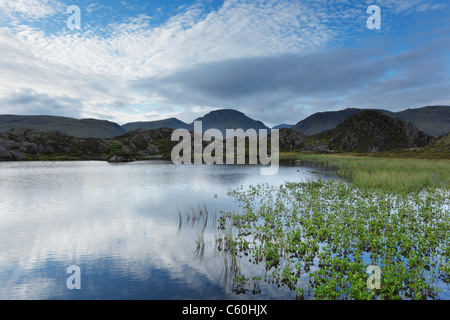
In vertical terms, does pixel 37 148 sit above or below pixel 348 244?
above

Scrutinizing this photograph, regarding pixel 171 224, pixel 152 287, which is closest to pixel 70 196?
pixel 171 224

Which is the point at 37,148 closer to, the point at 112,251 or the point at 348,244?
the point at 112,251

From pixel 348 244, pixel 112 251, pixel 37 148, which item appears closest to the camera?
pixel 348 244

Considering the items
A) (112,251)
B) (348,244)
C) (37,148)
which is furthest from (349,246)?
(37,148)

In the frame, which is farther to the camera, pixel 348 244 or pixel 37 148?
pixel 37 148

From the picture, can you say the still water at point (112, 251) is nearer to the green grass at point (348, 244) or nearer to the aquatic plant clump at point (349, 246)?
the green grass at point (348, 244)

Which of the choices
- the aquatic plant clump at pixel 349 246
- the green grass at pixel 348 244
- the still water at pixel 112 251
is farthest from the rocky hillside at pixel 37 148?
the aquatic plant clump at pixel 349 246

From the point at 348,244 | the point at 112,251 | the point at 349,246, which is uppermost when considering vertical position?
the point at 348,244

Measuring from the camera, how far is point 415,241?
17.4 m

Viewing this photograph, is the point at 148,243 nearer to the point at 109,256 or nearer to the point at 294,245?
the point at 109,256

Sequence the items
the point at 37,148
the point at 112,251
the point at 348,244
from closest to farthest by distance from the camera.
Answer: the point at 348,244, the point at 112,251, the point at 37,148

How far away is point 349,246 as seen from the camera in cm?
1783

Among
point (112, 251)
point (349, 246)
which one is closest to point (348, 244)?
point (349, 246)

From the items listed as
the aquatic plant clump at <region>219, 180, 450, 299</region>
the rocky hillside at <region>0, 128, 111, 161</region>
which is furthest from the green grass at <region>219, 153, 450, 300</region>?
the rocky hillside at <region>0, 128, 111, 161</region>
